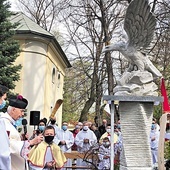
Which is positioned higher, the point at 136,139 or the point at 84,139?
the point at 136,139

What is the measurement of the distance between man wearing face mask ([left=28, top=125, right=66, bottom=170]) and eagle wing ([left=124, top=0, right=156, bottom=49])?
2427 millimetres

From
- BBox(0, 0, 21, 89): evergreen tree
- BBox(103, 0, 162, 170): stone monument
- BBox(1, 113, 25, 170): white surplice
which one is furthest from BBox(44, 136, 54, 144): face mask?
BBox(0, 0, 21, 89): evergreen tree

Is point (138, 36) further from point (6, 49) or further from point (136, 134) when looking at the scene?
point (6, 49)

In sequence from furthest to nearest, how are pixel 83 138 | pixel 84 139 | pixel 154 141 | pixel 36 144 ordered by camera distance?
pixel 83 138 → pixel 84 139 → pixel 154 141 → pixel 36 144

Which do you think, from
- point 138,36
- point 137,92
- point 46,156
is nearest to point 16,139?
point 46,156

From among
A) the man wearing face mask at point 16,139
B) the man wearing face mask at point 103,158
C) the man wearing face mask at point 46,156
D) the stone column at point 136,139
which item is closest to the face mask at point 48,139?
the man wearing face mask at point 46,156

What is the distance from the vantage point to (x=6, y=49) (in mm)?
16484

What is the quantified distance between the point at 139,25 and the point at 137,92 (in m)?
1.31

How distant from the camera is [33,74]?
22.7 meters

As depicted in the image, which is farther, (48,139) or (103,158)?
(103,158)

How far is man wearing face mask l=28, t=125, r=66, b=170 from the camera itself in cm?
733

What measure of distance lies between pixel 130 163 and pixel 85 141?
22.5ft

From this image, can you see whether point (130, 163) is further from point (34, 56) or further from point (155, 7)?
point (34, 56)

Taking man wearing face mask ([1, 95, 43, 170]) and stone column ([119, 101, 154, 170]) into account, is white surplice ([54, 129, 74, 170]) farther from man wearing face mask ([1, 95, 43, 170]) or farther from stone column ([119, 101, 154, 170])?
man wearing face mask ([1, 95, 43, 170])
